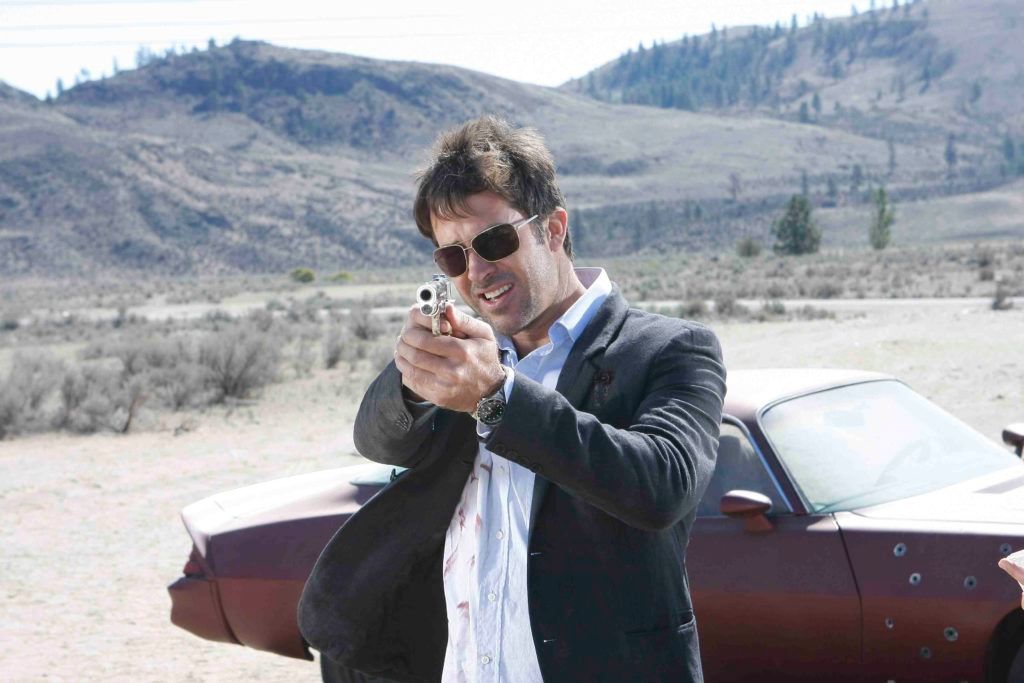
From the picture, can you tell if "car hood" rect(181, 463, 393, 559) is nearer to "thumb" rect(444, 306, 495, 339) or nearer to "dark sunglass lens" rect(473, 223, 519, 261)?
→ "dark sunglass lens" rect(473, 223, 519, 261)

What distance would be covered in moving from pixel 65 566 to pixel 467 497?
243 inches

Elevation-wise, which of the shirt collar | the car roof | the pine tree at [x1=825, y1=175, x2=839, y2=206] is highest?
the shirt collar

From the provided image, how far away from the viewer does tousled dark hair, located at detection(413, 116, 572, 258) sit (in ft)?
7.45

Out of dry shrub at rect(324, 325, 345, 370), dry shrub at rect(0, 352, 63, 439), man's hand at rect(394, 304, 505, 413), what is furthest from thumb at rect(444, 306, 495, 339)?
dry shrub at rect(324, 325, 345, 370)

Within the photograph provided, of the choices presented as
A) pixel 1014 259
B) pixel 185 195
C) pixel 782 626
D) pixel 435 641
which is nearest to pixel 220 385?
pixel 782 626

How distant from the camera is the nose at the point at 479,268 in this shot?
89.5 inches

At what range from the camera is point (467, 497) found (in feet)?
7.65

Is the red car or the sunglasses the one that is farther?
the red car

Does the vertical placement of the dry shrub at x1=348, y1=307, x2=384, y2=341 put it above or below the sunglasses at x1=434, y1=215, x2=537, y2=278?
below

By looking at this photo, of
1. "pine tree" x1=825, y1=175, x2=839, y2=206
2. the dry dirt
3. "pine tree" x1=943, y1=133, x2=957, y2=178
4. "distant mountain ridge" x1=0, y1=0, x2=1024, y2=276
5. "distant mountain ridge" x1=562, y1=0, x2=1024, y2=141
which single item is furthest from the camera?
"distant mountain ridge" x1=562, y1=0, x2=1024, y2=141

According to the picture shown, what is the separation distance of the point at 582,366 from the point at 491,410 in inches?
12.7

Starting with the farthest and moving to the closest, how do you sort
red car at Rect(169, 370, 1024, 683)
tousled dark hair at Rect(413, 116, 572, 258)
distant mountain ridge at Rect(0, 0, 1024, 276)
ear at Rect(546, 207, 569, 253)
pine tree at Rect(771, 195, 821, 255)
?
distant mountain ridge at Rect(0, 0, 1024, 276), pine tree at Rect(771, 195, 821, 255), red car at Rect(169, 370, 1024, 683), ear at Rect(546, 207, 569, 253), tousled dark hair at Rect(413, 116, 572, 258)

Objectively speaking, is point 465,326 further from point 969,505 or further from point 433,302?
point 969,505

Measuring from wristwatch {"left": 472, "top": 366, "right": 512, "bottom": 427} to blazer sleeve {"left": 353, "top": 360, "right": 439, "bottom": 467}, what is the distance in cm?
22
